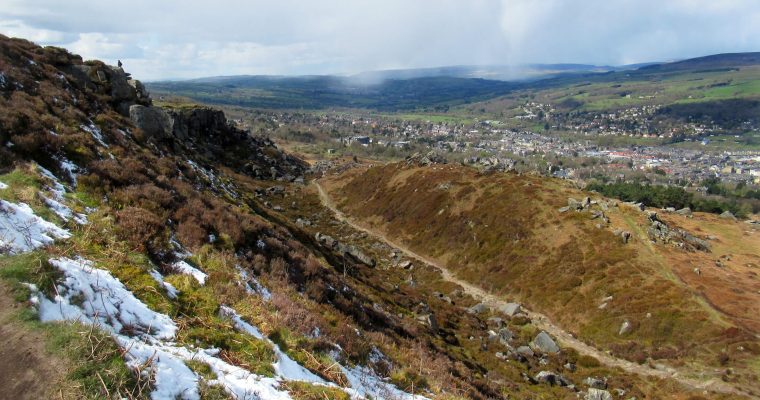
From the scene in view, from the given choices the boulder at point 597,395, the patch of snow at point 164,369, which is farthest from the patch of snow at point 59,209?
the boulder at point 597,395

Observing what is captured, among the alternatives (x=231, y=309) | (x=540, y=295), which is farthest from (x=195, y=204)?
(x=540, y=295)

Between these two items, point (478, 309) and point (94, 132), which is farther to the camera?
point (478, 309)

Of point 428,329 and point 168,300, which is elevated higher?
point 168,300

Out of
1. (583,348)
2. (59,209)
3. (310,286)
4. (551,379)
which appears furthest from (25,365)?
(583,348)

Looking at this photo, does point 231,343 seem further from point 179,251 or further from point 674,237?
point 674,237

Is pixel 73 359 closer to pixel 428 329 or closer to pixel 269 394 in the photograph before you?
pixel 269 394

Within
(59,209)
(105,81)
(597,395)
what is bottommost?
(597,395)
